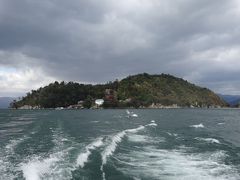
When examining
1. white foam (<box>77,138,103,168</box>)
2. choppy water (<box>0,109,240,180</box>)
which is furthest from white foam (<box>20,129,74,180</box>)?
white foam (<box>77,138,103,168</box>)

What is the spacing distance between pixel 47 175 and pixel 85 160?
7.85 metres

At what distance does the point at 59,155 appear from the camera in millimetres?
41625

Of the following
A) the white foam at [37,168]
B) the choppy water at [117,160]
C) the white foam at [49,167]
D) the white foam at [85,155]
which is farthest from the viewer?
the white foam at [85,155]

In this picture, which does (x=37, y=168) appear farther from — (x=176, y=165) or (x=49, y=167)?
(x=176, y=165)

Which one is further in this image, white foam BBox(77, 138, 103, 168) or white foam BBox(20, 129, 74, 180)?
white foam BBox(77, 138, 103, 168)

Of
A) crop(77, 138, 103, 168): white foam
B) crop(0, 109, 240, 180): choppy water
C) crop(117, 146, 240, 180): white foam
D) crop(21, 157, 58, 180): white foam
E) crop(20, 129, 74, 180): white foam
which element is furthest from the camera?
crop(77, 138, 103, 168): white foam

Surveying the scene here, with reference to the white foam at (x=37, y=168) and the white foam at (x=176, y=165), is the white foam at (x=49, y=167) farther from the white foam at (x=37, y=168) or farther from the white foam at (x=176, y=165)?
the white foam at (x=176, y=165)

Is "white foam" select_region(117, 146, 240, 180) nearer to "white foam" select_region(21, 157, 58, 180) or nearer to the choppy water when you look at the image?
the choppy water

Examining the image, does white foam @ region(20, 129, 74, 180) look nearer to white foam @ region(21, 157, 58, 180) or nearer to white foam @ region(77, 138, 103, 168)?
white foam @ region(21, 157, 58, 180)

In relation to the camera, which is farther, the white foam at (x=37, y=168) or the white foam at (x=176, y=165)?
the white foam at (x=176, y=165)

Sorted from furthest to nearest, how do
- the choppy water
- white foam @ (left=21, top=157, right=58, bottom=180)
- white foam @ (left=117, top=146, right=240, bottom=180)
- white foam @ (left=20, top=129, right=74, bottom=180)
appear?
white foam @ (left=117, top=146, right=240, bottom=180) → the choppy water → white foam @ (left=20, top=129, right=74, bottom=180) → white foam @ (left=21, top=157, right=58, bottom=180)

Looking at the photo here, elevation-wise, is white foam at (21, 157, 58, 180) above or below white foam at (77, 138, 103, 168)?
below

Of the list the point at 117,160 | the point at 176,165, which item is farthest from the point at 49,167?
the point at 176,165

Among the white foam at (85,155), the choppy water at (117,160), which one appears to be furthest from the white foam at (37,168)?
the white foam at (85,155)
